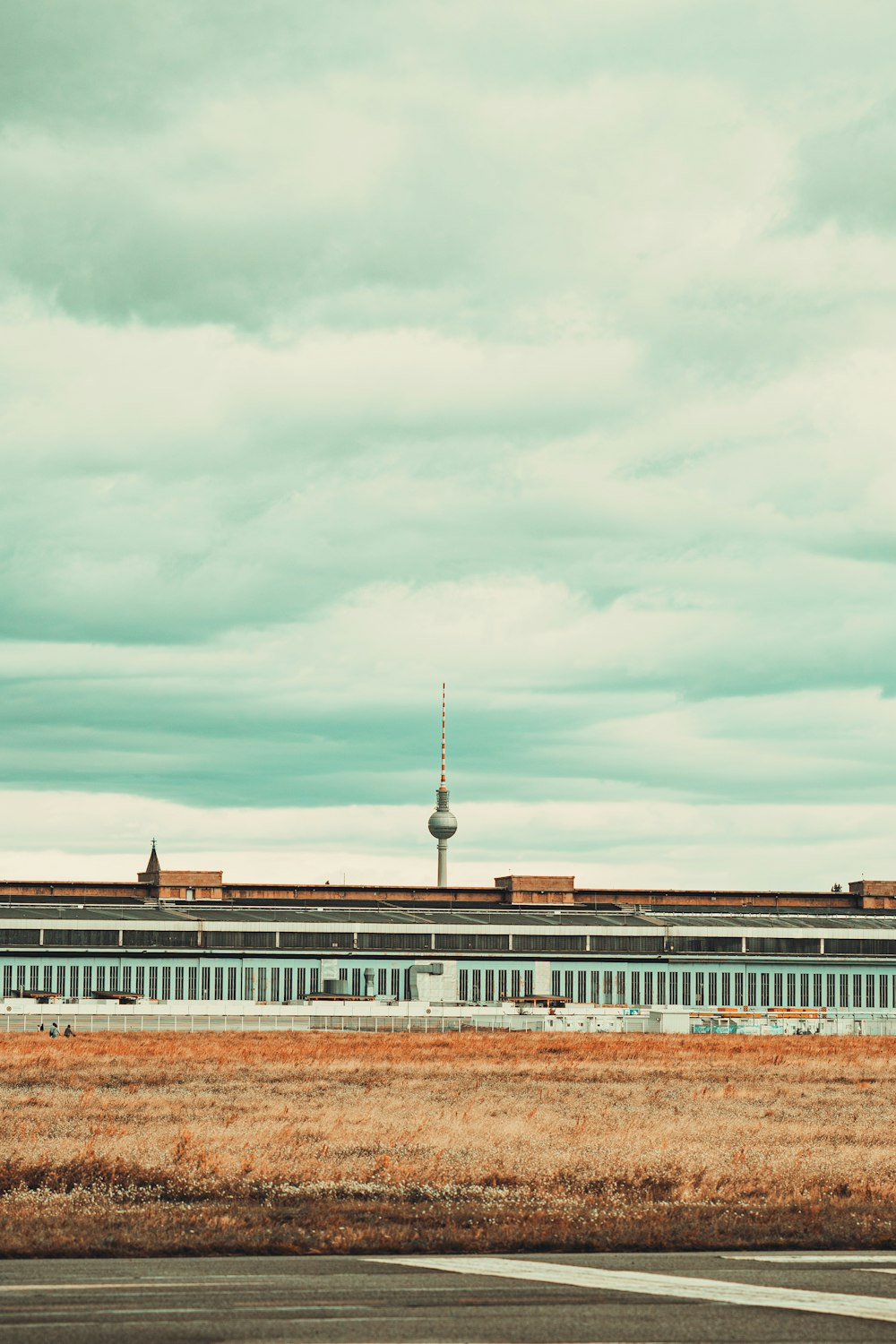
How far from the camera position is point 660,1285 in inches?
666

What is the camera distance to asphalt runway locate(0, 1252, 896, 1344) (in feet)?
46.4

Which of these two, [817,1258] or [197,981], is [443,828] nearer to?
[197,981]

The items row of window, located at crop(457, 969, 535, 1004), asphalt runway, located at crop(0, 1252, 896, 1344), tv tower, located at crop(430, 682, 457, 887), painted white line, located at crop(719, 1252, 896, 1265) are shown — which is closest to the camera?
asphalt runway, located at crop(0, 1252, 896, 1344)

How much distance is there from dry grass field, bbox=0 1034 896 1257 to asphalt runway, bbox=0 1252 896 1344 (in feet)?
4.44

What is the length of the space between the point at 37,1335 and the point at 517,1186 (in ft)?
42.4

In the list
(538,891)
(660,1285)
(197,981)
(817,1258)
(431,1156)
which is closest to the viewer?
(660,1285)

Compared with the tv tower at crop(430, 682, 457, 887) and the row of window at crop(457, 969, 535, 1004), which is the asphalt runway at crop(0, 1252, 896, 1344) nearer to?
the row of window at crop(457, 969, 535, 1004)

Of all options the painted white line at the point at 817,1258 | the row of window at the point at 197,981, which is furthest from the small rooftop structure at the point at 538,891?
the painted white line at the point at 817,1258

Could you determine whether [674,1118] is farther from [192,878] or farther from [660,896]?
[660,896]

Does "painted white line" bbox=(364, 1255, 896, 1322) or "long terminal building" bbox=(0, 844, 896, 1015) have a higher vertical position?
"painted white line" bbox=(364, 1255, 896, 1322)

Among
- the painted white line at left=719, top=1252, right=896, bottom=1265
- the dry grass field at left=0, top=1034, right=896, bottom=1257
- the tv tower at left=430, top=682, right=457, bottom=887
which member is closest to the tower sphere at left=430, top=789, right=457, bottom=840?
the tv tower at left=430, top=682, right=457, bottom=887

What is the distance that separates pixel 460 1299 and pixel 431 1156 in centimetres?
1380

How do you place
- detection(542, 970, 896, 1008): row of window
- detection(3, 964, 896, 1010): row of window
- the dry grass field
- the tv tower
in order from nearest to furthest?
the dry grass field < detection(3, 964, 896, 1010): row of window < detection(542, 970, 896, 1008): row of window < the tv tower

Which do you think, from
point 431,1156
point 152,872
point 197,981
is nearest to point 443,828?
point 152,872
